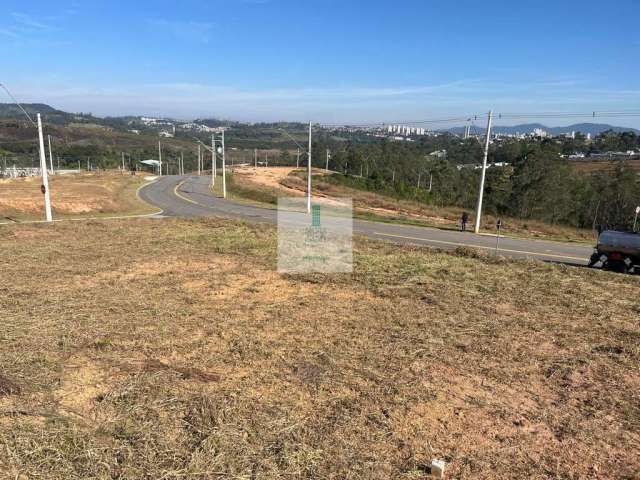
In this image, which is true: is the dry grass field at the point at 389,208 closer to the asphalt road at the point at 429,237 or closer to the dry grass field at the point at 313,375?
the asphalt road at the point at 429,237

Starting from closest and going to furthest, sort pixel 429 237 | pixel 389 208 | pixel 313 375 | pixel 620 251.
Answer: pixel 313 375 → pixel 620 251 → pixel 429 237 → pixel 389 208

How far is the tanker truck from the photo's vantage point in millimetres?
14203

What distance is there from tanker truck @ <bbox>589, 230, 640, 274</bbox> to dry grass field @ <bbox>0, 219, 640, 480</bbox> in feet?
8.37

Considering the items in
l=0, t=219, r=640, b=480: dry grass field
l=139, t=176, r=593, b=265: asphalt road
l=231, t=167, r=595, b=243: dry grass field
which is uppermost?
l=0, t=219, r=640, b=480: dry grass field

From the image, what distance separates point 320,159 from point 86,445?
10527 cm

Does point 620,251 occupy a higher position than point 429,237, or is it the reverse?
point 620,251

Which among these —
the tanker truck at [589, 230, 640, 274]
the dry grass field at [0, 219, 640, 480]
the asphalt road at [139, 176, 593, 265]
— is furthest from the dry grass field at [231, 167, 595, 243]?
the dry grass field at [0, 219, 640, 480]

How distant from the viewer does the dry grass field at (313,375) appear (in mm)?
4602

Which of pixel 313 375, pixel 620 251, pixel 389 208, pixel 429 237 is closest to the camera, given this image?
pixel 313 375

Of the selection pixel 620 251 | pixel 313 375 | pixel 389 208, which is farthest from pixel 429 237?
pixel 389 208

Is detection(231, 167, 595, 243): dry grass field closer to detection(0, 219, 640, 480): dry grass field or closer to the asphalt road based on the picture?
the asphalt road

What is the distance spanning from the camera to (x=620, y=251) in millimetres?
14414

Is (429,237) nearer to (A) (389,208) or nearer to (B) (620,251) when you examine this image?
(B) (620,251)

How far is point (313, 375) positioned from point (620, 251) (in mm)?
12735
